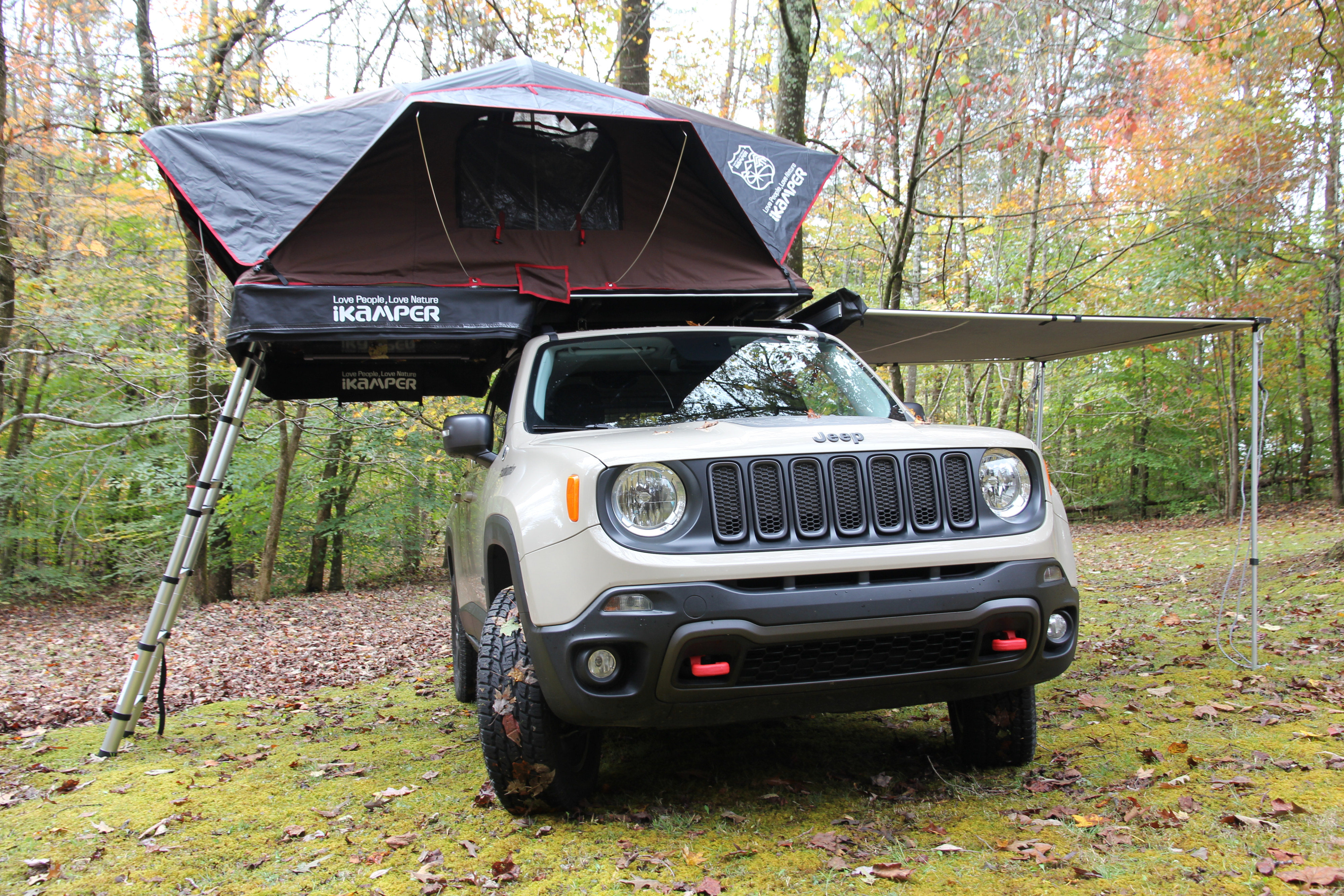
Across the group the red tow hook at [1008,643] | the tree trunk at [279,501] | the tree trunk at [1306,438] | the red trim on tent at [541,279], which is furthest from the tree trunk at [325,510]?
the tree trunk at [1306,438]

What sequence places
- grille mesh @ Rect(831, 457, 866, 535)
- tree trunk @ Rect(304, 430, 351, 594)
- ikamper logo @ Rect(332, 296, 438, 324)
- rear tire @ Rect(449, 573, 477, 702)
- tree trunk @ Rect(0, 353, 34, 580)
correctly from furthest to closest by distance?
tree trunk @ Rect(304, 430, 351, 594)
tree trunk @ Rect(0, 353, 34, 580)
rear tire @ Rect(449, 573, 477, 702)
ikamper logo @ Rect(332, 296, 438, 324)
grille mesh @ Rect(831, 457, 866, 535)

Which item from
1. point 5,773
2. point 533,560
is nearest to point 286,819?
point 533,560

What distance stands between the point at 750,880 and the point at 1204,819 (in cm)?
171

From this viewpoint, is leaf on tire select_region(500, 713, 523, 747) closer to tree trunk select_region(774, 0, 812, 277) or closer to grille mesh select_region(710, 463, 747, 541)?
grille mesh select_region(710, 463, 747, 541)

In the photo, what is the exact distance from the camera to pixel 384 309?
4664 millimetres

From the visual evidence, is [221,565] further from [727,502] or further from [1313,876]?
[1313,876]

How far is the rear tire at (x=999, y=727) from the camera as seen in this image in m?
3.81

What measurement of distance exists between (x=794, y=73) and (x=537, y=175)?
4281 millimetres

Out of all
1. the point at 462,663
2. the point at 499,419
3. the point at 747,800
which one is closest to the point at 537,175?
the point at 499,419

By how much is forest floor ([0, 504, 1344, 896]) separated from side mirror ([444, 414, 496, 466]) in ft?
5.16

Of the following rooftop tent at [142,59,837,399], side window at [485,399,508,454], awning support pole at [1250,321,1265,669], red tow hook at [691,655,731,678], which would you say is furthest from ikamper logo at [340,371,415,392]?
awning support pole at [1250,321,1265,669]

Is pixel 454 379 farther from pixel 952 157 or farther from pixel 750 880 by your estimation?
pixel 952 157

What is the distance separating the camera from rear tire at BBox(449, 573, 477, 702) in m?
5.86

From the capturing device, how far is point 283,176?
186 inches
